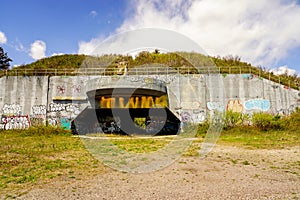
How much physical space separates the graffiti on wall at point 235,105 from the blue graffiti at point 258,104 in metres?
0.54

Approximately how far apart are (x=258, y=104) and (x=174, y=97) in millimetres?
7411

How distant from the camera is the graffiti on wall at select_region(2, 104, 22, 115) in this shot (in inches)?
856

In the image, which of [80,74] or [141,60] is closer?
[80,74]

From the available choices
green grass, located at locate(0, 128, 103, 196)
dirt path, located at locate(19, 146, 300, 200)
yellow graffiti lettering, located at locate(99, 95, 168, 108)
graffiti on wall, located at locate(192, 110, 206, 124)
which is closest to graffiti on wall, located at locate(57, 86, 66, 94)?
yellow graffiti lettering, located at locate(99, 95, 168, 108)

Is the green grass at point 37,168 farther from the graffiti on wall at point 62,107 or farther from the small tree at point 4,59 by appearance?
the small tree at point 4,59

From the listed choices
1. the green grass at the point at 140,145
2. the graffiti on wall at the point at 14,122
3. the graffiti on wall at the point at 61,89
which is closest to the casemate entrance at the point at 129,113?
the graffiti on wall at the point at 61,89

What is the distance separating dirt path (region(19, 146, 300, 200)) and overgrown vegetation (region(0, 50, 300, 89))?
16613mm

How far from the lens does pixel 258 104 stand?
22.1 metres

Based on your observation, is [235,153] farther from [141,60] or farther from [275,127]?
[141,60]

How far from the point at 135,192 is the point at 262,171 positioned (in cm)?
413

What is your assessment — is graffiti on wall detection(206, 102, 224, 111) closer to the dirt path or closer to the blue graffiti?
the blue graffiti

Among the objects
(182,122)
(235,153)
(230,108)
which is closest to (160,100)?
(182,122)

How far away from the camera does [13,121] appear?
71.2 ft

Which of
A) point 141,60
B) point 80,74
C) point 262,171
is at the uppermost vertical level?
point 141,60
